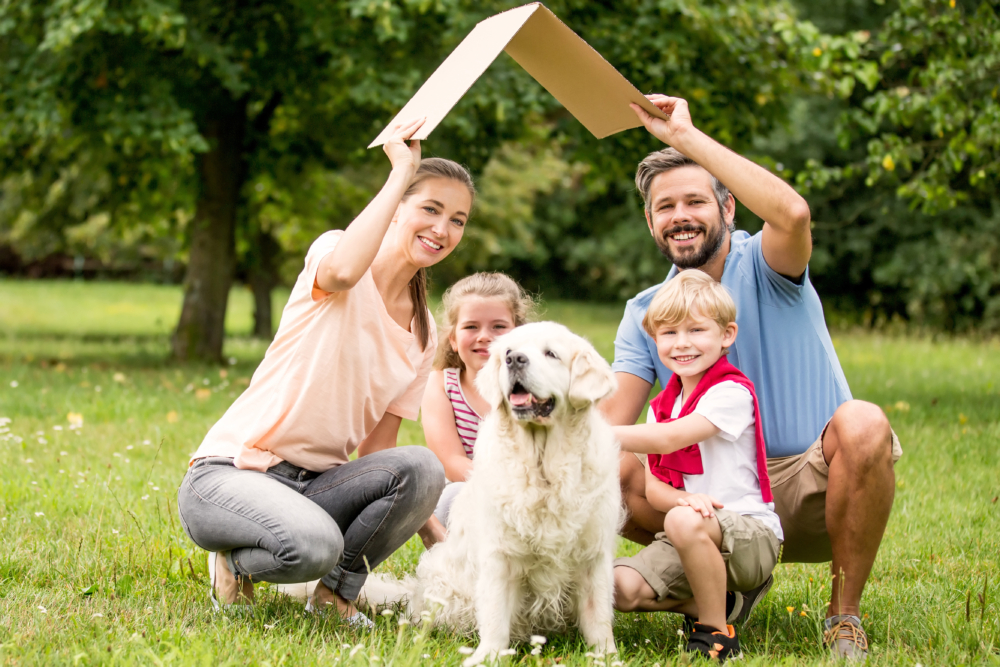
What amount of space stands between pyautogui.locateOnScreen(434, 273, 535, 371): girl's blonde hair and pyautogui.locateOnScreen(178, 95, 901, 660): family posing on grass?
27cm

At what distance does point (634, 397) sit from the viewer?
3.52 m

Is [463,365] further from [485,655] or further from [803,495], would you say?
[803,495]

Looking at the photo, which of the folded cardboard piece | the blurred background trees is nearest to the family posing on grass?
the folded cardboard piece

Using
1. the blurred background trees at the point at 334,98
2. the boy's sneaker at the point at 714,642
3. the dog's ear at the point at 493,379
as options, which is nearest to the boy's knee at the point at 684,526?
the boy's sneaker at the point at 714,642

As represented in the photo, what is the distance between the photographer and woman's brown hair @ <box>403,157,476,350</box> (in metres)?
3.33

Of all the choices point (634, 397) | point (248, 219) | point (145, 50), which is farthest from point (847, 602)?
point (248, 219)

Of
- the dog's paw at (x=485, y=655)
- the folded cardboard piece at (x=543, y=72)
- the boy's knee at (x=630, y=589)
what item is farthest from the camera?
the boy's knee at (x=630, y=589)

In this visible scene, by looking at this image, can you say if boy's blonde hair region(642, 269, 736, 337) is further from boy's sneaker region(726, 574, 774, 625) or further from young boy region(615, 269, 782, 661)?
boy's sneaker region(726, 574, 774, 625)

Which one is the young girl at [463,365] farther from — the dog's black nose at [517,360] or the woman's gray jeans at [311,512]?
the dog's black nose at [517,360]

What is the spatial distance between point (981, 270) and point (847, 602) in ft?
63.8

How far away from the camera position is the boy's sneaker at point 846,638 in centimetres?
280

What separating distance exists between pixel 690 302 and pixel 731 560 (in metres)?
0.90

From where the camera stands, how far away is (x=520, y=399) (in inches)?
110

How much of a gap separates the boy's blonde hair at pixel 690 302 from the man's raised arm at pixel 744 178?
313 mm
